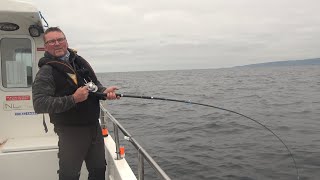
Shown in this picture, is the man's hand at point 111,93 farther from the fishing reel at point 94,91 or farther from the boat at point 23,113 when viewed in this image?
the boat at point 23,113

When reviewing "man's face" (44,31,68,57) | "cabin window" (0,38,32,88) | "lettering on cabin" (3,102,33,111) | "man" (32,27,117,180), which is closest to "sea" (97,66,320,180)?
"lettering on cabin" (3,102,33,111)

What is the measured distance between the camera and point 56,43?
12.5ft

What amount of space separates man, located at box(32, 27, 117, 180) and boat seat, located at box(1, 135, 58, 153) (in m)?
1.52

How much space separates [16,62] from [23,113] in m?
0.90

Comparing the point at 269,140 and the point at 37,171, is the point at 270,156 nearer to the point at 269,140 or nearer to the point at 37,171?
the point at 269,140

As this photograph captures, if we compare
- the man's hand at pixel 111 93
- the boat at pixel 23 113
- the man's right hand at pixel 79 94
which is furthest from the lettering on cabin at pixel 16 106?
the man's right hand at pixel 79 94

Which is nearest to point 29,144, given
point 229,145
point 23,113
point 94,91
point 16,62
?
point 23,113

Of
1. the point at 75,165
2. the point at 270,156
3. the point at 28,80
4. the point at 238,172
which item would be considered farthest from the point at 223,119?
the point at 75,165

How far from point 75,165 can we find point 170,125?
12908mm

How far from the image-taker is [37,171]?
532cm

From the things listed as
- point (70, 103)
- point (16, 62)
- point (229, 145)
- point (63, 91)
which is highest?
point (16, 62)

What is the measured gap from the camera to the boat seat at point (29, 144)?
529 cm

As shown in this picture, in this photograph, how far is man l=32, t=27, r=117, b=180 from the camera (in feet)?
12.0

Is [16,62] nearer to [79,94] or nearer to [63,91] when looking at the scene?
[63,91]
